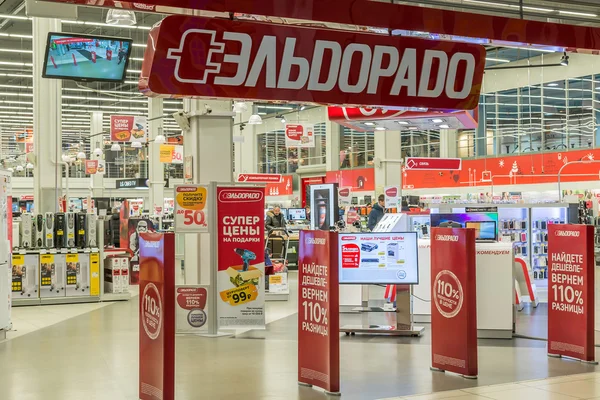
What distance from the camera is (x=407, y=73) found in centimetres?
464

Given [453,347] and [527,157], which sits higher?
[527,157]

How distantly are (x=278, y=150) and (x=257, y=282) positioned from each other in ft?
103

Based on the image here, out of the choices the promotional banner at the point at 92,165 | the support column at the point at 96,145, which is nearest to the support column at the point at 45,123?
the promotional banner at the point at 92,165

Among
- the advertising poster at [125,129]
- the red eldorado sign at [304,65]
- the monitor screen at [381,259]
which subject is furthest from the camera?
the advertising poster at [125,129]

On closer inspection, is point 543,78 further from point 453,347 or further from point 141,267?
point 141,267

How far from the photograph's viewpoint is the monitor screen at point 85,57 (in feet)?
→ 32.9

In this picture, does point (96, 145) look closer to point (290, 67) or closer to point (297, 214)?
point (297, 214)

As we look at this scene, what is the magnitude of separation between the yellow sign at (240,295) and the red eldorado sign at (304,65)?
4584 millimetres

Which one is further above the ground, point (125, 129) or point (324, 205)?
point (125, 129)

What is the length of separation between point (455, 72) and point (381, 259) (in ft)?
12.4

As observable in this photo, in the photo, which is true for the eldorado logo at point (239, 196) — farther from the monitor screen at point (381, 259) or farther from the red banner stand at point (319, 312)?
the red banner stand at point (319, 312)

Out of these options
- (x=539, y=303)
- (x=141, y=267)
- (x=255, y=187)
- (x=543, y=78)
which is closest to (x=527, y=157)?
(x=543, y=78)

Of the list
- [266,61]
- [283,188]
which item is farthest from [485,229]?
[283,188]

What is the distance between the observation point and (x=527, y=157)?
81.3 feet
